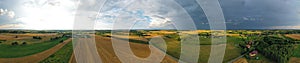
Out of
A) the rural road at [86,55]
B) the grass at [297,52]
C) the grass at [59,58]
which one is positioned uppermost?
the rural road at [86,55]

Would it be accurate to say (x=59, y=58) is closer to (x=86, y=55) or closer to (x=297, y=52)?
(x=86, y=55)

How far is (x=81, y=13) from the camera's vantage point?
2322 cm

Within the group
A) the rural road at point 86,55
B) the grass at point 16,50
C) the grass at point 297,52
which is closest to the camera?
the rural road at point 86,55

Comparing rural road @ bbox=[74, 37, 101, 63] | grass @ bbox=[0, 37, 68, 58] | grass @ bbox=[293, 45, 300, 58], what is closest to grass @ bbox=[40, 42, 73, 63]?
rural road @ bbox=[74, 37, 101, 63]

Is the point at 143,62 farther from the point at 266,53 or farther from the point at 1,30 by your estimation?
the point at 1,30

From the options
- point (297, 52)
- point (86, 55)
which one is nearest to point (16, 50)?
point (86, 55)

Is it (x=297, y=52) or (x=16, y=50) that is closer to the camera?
(x=16, y=50)

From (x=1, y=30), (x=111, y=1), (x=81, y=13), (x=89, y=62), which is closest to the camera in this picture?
(x=81, y=13)

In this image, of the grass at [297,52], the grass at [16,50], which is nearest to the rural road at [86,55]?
the grass at [16,50]

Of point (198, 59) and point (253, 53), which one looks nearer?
point (198, 59)

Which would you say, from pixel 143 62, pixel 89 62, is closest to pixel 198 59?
pixel 143 62

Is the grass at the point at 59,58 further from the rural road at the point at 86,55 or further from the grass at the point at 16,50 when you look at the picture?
the grass at the point at 16,50

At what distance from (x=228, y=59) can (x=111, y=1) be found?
26862mm

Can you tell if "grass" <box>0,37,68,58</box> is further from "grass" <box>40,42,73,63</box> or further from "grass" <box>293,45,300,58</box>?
"grass" <box>293,45,300,58</box>
